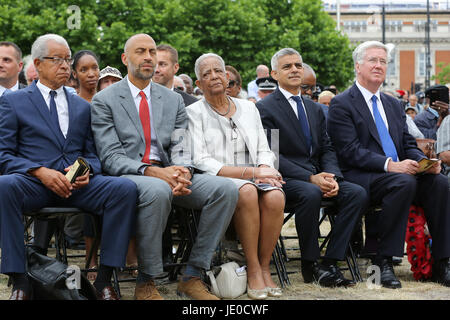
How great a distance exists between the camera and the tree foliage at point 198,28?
25422 mm

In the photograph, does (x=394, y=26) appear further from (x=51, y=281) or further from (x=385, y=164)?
(x=51, y=281)

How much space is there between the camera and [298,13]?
31.7 metres

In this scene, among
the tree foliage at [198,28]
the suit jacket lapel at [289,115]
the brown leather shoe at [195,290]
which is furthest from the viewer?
the tree foliage at [198,28]

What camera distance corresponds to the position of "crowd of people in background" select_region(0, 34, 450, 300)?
4.75m

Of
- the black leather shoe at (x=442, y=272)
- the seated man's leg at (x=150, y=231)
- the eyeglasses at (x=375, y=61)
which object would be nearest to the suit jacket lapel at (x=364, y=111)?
the eyeglasses at (x=375, y=61)

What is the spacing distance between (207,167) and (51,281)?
172cm

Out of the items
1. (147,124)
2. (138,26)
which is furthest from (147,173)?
(138,26)

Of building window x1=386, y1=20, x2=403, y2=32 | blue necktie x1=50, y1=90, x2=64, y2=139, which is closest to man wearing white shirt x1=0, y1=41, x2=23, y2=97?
blue necktie x1=50, y1=90, x2=64, y2=139

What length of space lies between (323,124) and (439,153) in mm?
1307

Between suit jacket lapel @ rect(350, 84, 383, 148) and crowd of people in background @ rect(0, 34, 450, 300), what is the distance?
1 cm

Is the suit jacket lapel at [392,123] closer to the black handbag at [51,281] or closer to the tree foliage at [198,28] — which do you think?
the black handbag at [51,281]

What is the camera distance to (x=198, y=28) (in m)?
28.2

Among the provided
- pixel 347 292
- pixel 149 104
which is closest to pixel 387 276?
pixel 347 292
